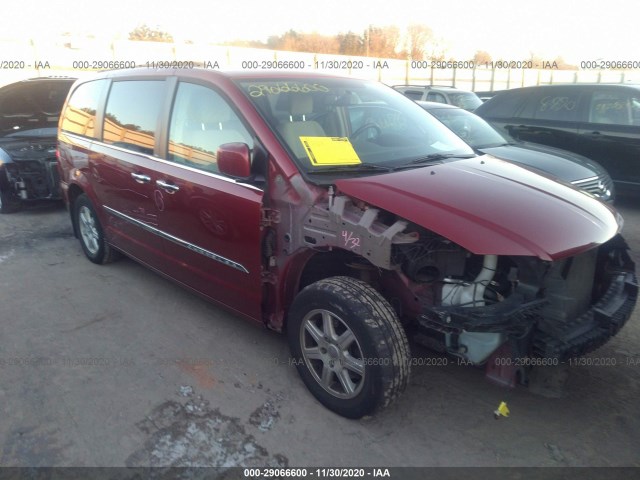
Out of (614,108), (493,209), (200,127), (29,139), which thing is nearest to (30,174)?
(29,139)

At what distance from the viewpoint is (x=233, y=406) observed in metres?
2.89

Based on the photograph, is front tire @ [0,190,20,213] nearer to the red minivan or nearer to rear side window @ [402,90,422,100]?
the red minivan

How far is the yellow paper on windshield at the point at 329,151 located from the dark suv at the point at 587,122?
536 cm

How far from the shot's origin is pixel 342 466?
244cm

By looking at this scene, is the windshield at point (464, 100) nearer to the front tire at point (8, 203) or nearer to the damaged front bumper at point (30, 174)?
the damaged front bumper at point (30, 174)

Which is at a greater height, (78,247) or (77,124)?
(77,124)

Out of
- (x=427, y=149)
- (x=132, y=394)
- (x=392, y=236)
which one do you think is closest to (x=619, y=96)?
(x=427, y=149)

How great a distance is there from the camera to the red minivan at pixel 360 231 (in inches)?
97.4

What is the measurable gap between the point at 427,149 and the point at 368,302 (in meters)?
1.33

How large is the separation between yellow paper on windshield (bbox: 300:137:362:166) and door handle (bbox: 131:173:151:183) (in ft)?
4.45

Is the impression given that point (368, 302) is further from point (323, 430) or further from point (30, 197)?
point (30, 197)

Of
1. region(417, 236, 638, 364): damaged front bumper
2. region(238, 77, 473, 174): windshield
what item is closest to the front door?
region(238, 77, 473, 174): windshield

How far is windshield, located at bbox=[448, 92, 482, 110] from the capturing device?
40.2ft

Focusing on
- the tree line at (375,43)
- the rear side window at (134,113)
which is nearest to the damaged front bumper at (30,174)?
the rear side window at (134,113)
